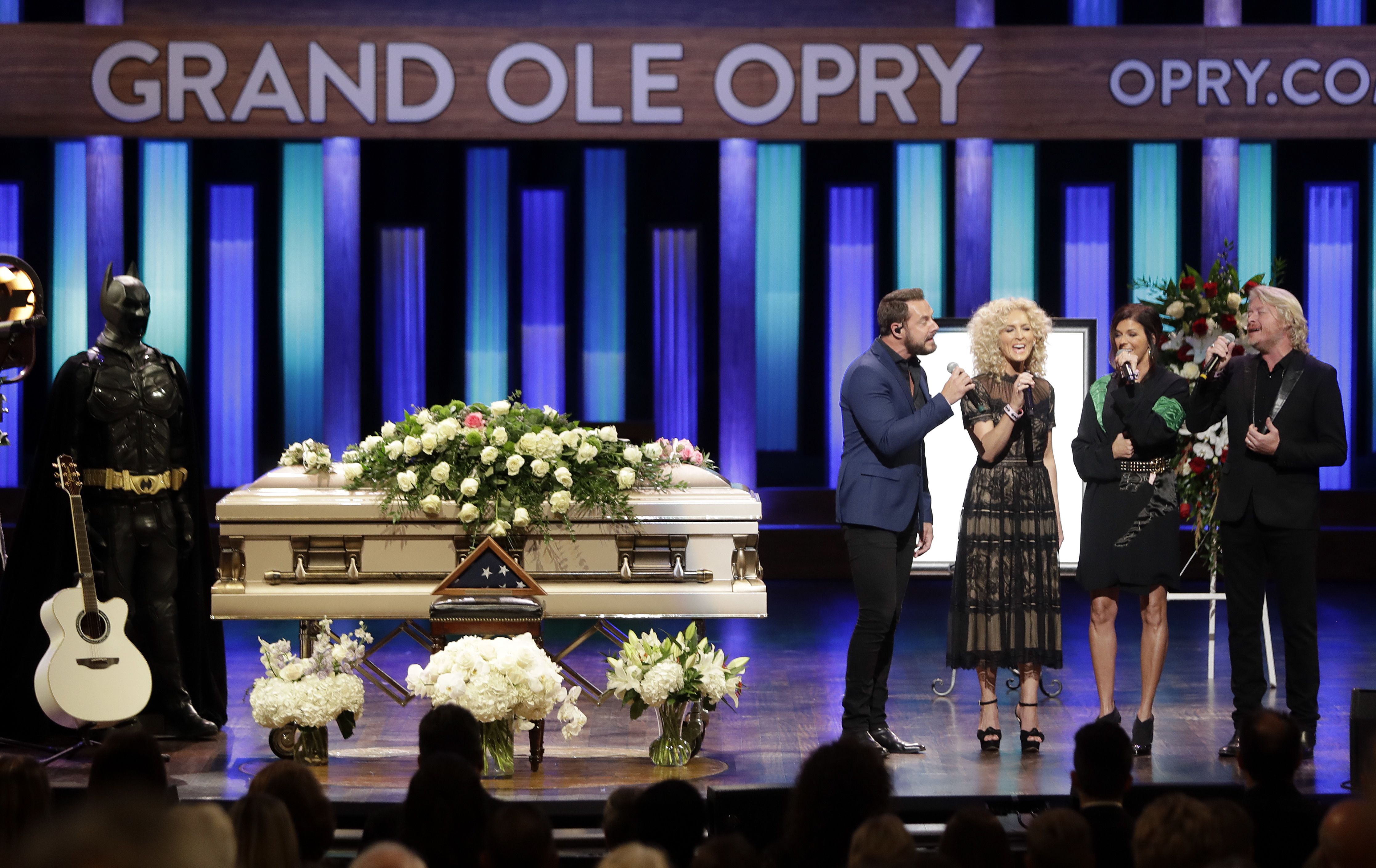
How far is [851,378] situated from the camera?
4836mm

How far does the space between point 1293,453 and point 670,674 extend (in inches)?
83.8

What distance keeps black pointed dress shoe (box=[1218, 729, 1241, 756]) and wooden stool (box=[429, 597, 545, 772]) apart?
220 cm

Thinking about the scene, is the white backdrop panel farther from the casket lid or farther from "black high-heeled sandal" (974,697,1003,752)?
the casket lid

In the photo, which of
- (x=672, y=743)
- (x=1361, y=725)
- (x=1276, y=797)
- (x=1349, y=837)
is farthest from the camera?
(x=672, y=743)

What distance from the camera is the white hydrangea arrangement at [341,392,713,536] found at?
4.74m

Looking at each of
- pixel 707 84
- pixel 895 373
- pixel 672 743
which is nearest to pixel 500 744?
pixel 672 743

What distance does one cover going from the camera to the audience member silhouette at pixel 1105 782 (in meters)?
2.73

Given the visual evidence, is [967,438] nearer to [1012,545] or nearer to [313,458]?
[1012,545]

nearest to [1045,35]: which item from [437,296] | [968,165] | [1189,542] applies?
[968,165]

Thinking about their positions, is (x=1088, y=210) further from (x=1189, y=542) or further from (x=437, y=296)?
(x=437, y=296)

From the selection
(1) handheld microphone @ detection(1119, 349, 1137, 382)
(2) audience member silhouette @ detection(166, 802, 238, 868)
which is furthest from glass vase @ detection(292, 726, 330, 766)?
(1) handheld microphone @ detection(1119, 349, 1137, 382)

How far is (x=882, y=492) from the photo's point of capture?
4754 millimetres

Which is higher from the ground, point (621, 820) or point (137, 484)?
point (137, 484)

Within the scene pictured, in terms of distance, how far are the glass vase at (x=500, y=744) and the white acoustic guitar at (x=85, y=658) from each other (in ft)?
3.80
